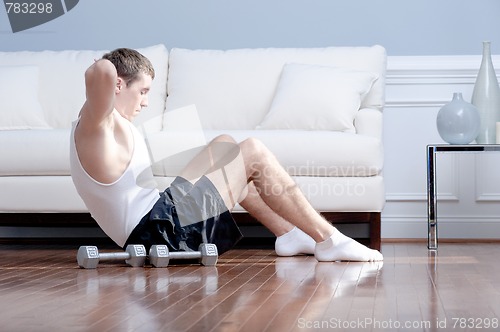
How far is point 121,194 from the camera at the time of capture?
303 centimetres

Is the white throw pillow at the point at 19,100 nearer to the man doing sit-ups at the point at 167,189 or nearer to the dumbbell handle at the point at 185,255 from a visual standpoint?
the man doing sit-ups at the point at 167,189

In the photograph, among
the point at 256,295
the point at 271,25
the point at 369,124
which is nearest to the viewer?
the point at 256,295

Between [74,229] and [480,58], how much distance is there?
90.0 inches

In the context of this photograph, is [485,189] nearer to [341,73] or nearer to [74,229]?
[341,73]

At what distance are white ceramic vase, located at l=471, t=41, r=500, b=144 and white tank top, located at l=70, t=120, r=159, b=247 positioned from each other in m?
1.93

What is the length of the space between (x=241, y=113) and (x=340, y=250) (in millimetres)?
1393

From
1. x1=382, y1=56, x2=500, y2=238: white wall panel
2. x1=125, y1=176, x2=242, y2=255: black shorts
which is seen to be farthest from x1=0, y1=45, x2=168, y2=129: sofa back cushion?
x1=125, y1=176, x2=242, y2=255: black shorts

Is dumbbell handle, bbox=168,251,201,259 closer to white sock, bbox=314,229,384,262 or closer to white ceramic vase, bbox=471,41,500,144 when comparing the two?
white sock, bbox=314,229,384,262

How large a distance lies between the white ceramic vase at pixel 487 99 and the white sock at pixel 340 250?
1.40 m

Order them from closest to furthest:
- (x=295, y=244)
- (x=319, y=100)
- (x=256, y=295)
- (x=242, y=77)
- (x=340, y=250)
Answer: (x=256, y=295), (x=340, y=250), (x=295, y=244), (x=319, y=100), (x=242, y=77)

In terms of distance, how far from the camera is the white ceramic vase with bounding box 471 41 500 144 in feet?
14.4

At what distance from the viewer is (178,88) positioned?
4.61 metres

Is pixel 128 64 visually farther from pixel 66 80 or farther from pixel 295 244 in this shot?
pixel 66 80

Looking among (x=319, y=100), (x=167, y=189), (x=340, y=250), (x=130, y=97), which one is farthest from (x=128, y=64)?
(x=319, y=100)
